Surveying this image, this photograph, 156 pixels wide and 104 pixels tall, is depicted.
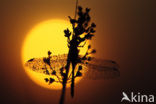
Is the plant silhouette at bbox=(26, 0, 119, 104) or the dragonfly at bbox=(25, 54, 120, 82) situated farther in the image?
the dragonfly at bbox=(25, 54, 120, 82)

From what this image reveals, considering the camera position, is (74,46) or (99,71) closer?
(74,46)

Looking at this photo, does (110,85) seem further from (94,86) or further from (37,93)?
(37,93)

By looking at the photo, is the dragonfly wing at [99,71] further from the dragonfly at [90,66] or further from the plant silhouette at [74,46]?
the plant silhouette at [74,46]

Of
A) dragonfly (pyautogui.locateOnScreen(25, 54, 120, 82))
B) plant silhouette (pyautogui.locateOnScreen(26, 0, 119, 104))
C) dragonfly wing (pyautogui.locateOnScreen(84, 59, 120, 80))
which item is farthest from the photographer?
dragonfly wing (pyautogui.locateOnScreen(84, 59, 120, 80))

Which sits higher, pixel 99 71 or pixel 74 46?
pixel 74 46

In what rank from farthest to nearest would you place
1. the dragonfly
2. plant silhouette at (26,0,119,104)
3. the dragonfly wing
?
the dragonfly wing, the dragonfly, plant silhouette at (26,0,119,104)

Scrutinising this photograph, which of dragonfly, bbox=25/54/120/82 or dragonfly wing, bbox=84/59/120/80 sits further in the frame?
dragonfly wing, bbox=84/59/120/80

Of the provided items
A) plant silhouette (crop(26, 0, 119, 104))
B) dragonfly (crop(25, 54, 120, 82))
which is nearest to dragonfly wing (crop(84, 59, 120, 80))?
dragonfly (crop(25, 54, 120, 82))

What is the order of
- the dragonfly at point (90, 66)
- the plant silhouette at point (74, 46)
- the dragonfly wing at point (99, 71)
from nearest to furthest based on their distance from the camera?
the plant silhouette at point (74, 46) → the dragonfly at point (90, 66) → the dragonfly wing at point (99, 71)

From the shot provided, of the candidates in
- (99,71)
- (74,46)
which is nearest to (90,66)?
(99,71)

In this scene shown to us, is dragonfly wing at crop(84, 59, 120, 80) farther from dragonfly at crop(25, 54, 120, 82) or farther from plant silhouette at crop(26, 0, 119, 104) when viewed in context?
plant silhouette at crop(26, 0, 119, 104)

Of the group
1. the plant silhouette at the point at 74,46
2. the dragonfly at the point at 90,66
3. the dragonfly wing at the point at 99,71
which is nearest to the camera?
the plant silhouette at the point at 74,46

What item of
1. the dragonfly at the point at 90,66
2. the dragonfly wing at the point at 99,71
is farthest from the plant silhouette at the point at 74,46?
the dragonfly wing at the point at 99,71

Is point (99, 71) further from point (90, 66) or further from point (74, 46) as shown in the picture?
point (74, 46)
